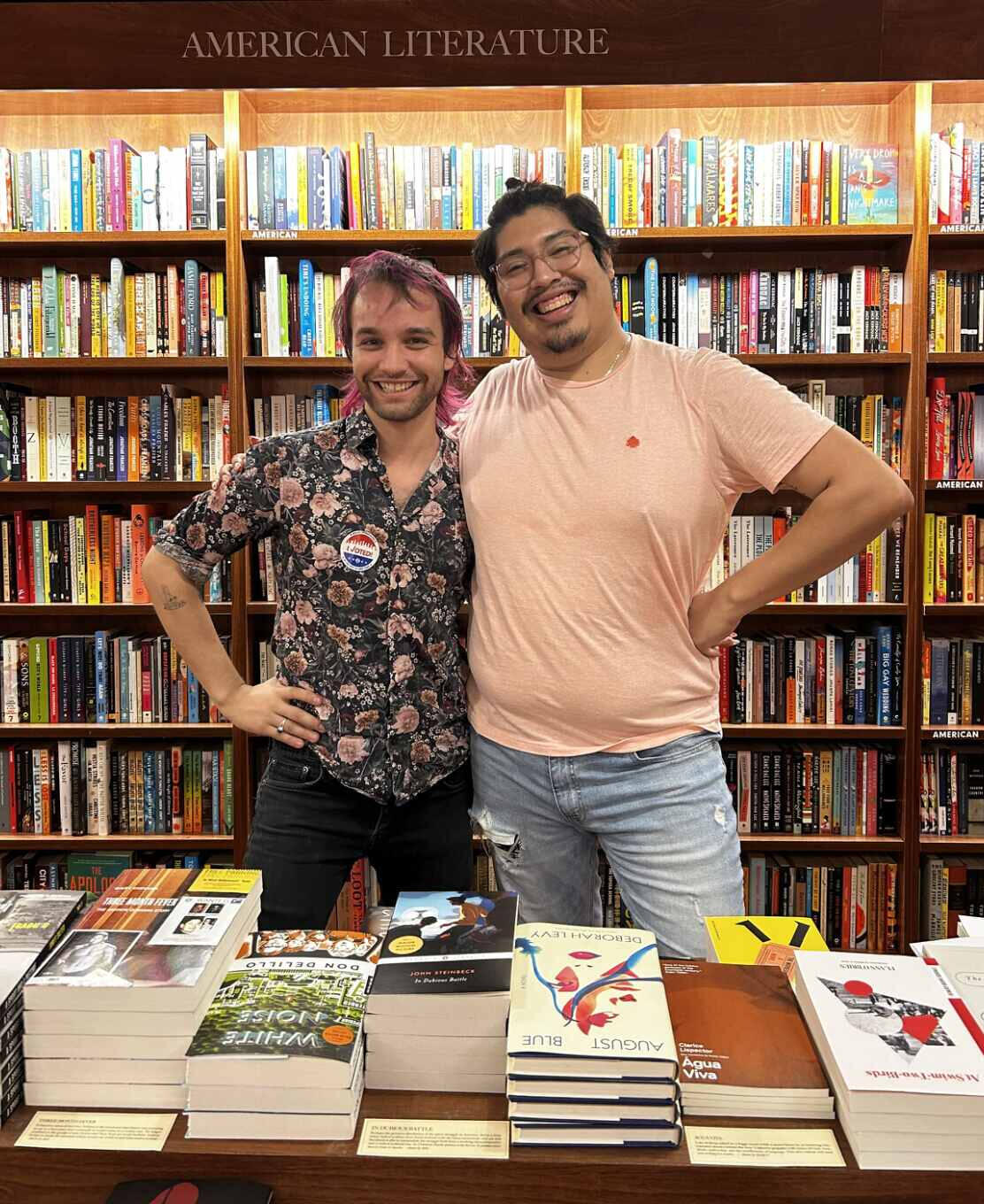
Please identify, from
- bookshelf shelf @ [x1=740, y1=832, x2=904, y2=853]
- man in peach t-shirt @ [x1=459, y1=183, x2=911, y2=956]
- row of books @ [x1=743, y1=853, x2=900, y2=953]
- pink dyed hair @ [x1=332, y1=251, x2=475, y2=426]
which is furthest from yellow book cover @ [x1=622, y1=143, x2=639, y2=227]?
row of books @ [x1=743, y1=853, x2=900, y2=953]

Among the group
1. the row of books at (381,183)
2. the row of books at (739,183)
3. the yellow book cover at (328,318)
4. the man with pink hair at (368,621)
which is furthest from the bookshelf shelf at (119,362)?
the man with pink hair at (368,621)

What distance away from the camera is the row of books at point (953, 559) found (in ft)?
9.69

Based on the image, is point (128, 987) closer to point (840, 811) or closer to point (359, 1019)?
point (359, 1019)

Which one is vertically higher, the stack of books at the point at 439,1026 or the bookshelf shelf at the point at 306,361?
the bookshelf shelf at the point at 306,361

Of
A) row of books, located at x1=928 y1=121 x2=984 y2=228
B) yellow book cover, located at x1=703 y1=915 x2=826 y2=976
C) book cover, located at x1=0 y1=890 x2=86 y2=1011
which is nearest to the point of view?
book cover, located at x1=0 y1=890 x2=86 y2=1011

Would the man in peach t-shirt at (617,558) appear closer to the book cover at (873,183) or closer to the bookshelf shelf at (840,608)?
the bookshelf shelf at (840,608)

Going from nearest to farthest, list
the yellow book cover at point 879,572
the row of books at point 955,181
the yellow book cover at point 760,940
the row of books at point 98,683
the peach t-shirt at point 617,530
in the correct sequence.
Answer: the yellow book cover at point 760,940 → the peach t-shirt at point 617,530 → the row of books at point 955,181 → the yellow book cover at point 879,572 → the row of books at point 98,683

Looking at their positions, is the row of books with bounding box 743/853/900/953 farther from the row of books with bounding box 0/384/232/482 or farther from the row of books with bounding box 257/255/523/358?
the row of books with bounding box 0/384/232/482

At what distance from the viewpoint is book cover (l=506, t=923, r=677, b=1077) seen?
2.85 feet

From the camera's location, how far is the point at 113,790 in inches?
122

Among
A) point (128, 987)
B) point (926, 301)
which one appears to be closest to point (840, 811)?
point (926, 301)

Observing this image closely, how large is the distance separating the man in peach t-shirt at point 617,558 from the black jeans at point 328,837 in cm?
12

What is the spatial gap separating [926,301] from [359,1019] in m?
2.69

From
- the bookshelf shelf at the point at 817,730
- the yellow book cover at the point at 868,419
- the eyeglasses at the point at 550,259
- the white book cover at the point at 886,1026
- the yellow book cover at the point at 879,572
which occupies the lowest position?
the bookshelf shelf at the point at 817,730
